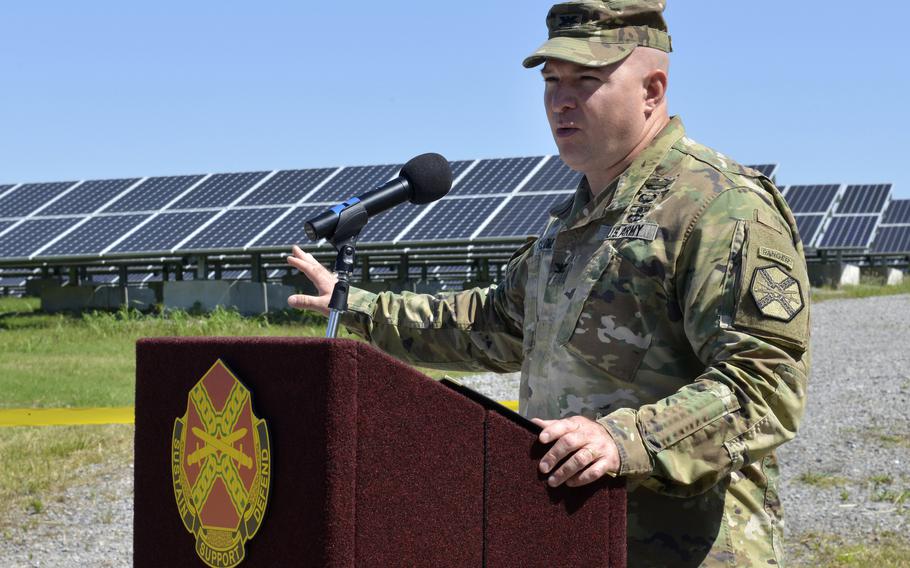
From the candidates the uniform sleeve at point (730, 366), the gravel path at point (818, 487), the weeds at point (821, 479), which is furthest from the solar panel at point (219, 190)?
the uniform sleeve at point (730, 366)

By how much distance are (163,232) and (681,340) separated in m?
19.8

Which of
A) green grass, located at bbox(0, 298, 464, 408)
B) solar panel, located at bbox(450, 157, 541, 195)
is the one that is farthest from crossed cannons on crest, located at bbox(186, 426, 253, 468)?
solar panel, located at bbox(450, 157, 541, 195)

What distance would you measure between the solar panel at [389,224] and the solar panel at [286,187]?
2.12 m

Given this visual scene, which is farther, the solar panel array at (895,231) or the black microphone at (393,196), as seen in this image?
the solar panel array at (895,231)

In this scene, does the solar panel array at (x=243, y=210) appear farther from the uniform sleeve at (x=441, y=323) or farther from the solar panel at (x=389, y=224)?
the uniform sleeve at (x=441, y=323)

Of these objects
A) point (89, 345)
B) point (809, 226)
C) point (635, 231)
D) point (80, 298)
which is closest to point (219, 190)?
point (80, 298)

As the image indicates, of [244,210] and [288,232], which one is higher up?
[244,210]

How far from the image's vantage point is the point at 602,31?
2529mm

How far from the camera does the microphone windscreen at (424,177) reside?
9.04 feet

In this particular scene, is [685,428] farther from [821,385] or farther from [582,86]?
[821,385]

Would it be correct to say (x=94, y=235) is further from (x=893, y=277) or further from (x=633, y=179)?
(x=893, y=277)

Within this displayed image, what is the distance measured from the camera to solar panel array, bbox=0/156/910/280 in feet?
65.5

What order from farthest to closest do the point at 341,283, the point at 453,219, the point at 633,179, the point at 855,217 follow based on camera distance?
1. the point at 855,217
2. the point at 453,219
3. the point at 633,179
4. the point at 341,283

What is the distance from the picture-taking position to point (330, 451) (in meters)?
1.73
